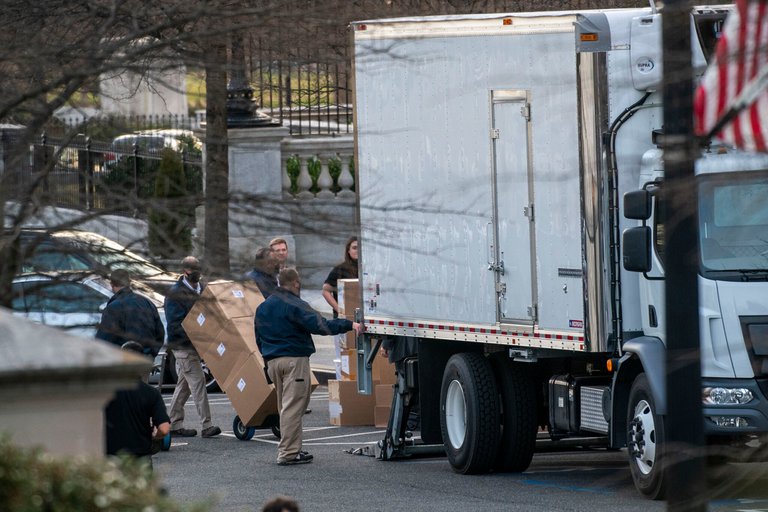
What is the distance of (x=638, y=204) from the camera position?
1087 centimetres

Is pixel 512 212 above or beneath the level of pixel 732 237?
above

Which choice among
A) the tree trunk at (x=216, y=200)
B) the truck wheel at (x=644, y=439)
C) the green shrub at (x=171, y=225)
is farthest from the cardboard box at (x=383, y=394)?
the green shrub at (x=171, y=225)

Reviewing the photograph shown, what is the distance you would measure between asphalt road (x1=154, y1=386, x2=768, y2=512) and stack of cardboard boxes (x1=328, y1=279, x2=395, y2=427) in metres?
0.46

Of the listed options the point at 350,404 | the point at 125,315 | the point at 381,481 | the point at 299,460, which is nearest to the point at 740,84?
the point at 125,315

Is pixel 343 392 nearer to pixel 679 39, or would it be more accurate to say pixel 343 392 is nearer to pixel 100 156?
pixel 100 156

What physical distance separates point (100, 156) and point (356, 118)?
15.8 ft

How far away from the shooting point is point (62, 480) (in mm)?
5062

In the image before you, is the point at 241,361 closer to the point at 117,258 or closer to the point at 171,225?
the point at 117,258

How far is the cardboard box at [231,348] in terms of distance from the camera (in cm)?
1543

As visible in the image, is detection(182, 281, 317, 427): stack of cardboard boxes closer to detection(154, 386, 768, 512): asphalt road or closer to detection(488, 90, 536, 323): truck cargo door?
detection(154, 386, 768, 512): asphalt road

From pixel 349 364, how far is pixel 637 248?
5.77 meters

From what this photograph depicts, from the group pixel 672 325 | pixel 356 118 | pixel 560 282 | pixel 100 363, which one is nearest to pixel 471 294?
pixel 560 282

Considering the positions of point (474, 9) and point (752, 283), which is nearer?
point (752, 283)

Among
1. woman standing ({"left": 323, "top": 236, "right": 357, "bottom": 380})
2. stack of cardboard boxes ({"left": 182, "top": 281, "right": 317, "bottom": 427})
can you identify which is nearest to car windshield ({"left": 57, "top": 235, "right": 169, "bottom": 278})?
stack of cardboard boxes ({"left": 182, "top": 281, "right": 317, "bottom": 427})
